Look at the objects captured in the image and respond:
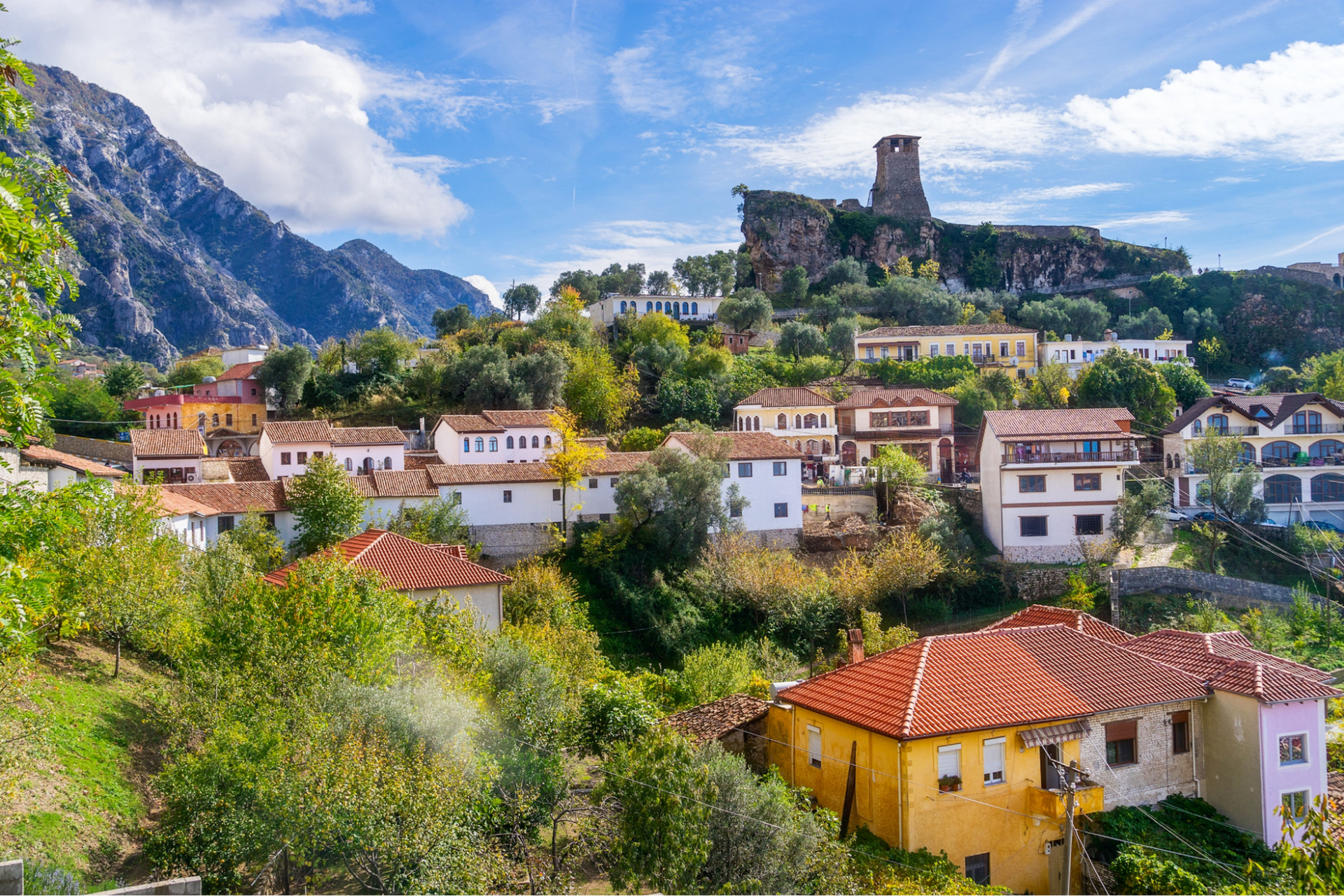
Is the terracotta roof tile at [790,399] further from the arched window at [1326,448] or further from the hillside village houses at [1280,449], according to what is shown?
the arched window at [1326,448]

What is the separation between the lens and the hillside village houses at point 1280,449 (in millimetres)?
47531

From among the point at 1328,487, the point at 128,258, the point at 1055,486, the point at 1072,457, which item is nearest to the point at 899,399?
the point at 1072,457

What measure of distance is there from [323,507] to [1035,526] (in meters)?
32.2

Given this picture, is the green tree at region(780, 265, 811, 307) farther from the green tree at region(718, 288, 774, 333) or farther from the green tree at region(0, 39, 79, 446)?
the green tree at region(0, 39, 79, 446)

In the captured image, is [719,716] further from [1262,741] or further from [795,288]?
[795,288]

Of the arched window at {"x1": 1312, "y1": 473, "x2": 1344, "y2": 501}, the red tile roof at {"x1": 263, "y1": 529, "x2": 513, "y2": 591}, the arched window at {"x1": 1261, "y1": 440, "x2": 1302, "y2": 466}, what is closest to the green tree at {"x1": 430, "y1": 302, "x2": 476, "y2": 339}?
the red tile roof at {"x1": 263, "y1": 529, "x2": 513, "y2": 591}

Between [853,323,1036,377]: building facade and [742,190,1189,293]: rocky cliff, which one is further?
[742,190,1189,293]: rocky cliff

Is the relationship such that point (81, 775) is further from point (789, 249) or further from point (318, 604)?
point (789, 249)

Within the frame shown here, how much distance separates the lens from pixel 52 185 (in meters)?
9.45

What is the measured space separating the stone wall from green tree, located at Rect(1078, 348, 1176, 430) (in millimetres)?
59464

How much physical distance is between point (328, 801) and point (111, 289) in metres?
160

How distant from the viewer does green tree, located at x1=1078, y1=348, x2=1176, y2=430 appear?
190 ft

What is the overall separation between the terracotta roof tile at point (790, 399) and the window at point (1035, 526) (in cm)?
1669

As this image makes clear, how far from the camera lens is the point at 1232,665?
845 inches
